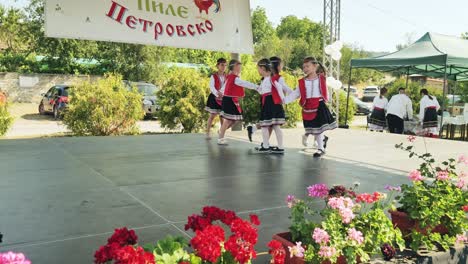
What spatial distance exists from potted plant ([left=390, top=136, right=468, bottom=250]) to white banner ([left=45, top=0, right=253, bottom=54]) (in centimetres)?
537

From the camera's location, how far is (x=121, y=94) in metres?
9.66

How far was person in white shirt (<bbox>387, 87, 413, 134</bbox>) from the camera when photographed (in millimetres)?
10445

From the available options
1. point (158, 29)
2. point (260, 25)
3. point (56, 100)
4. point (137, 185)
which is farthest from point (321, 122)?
point (260, 25)

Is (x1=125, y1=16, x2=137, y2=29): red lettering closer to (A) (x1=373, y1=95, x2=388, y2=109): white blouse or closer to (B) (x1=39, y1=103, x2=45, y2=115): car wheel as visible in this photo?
(A) (x1=373, y1=95, x2=388, y2=109): white blouse

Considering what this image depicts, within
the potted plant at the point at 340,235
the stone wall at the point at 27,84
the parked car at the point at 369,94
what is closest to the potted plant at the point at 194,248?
the potted plant at the point at 340,235

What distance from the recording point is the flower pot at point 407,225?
9.06 ft

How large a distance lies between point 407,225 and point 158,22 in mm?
5631

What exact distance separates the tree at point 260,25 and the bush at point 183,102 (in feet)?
181

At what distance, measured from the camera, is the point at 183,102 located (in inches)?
406

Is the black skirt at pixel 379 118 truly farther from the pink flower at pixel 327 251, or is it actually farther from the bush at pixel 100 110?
the pink flower at pixel 327 251

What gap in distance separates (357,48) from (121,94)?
54.2 metres

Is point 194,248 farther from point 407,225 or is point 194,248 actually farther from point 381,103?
point 381,103

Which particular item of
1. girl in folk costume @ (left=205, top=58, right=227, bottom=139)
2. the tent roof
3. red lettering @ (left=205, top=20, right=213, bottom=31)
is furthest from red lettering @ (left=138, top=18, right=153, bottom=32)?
the tent roof

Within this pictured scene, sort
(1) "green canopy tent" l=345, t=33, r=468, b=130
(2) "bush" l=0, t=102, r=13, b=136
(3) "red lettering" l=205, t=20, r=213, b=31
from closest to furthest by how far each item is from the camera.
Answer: (3) "red lettering" l=205, t=20, r=213, b=31 < (2) "bush" l=0, t=102, r=13, b=136 < (1) "green canopy tent" l=345, t=33, r=468, b=130
